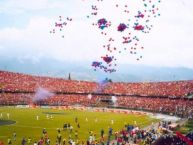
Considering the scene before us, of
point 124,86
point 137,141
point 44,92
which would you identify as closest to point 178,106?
point 124,86

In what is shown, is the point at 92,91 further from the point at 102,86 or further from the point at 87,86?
the point at 102,86

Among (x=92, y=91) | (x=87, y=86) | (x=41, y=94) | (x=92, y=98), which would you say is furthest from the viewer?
(x=87, y=86)

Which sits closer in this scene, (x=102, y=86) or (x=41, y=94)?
(x=41, y=94)

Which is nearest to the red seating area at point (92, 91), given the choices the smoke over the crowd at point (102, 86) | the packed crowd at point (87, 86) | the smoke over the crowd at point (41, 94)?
the packed crowd at point (87, 86)

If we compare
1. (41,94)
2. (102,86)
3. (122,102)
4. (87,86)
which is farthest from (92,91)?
(41,94)

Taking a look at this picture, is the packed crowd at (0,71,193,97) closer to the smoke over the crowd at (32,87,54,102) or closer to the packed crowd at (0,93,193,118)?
the smoke over the crowd at (32,87,54,102)

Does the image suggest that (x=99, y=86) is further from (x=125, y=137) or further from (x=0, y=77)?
(x=125, y=137)

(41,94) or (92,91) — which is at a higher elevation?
(92,91)

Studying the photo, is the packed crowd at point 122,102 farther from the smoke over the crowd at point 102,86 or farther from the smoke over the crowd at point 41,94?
the smoke over the crowd at point 102,86
